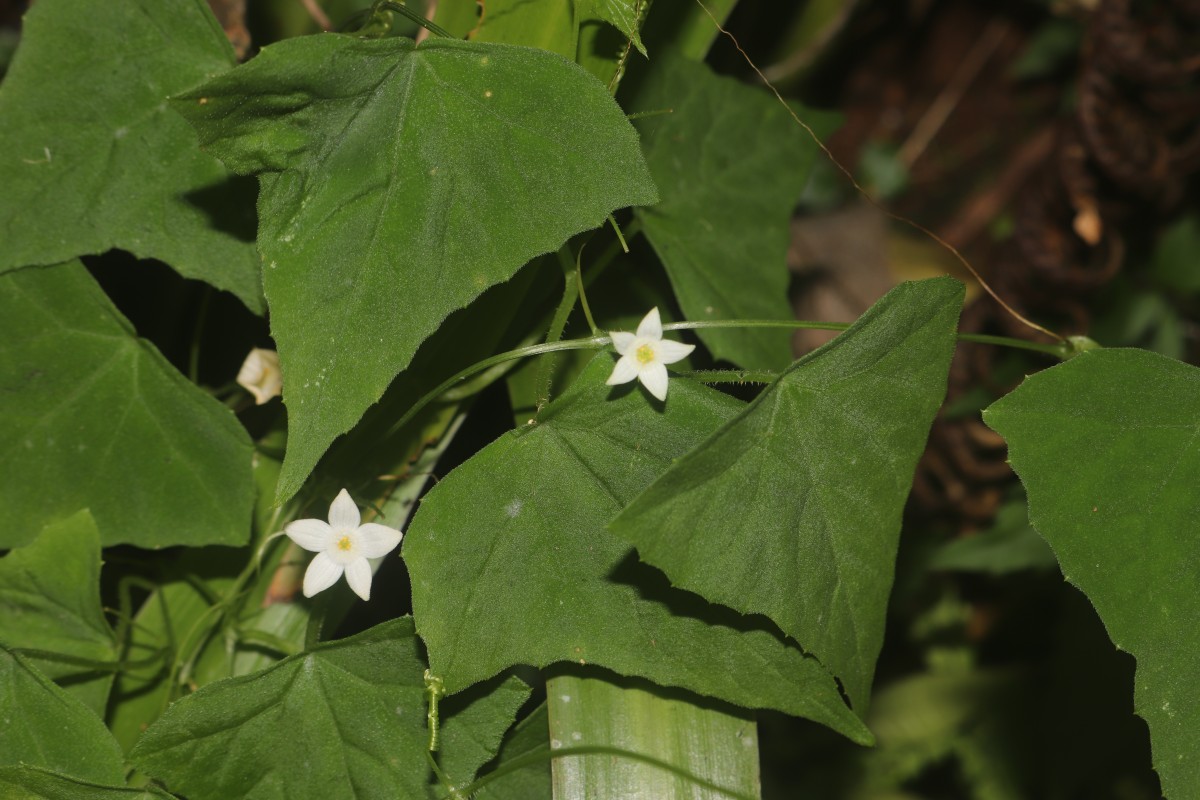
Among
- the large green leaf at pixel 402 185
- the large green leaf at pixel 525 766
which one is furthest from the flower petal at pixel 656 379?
the large green leaf at pixel 525 766

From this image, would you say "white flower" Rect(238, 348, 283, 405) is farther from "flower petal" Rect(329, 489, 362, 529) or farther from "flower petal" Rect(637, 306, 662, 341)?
"flower petal" Rect(637, 306, 662, 341)

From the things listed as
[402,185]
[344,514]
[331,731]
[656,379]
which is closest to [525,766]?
[331,731]

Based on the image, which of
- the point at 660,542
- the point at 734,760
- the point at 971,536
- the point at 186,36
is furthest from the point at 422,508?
the point at 971,536

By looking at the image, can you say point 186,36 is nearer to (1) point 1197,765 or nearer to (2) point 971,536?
(1) point 1197,765

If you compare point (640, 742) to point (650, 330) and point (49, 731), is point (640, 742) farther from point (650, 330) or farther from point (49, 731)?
point (49, 731)

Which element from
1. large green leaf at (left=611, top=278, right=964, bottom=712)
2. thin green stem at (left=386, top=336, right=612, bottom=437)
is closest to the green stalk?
large green leaf at (left=611, top=278, right=964, bottom=712)

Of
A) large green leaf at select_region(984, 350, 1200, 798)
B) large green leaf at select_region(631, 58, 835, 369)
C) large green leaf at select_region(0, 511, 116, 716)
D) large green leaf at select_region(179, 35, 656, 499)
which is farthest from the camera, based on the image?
large green leaf at select_region(631, 58, 835, 369)
